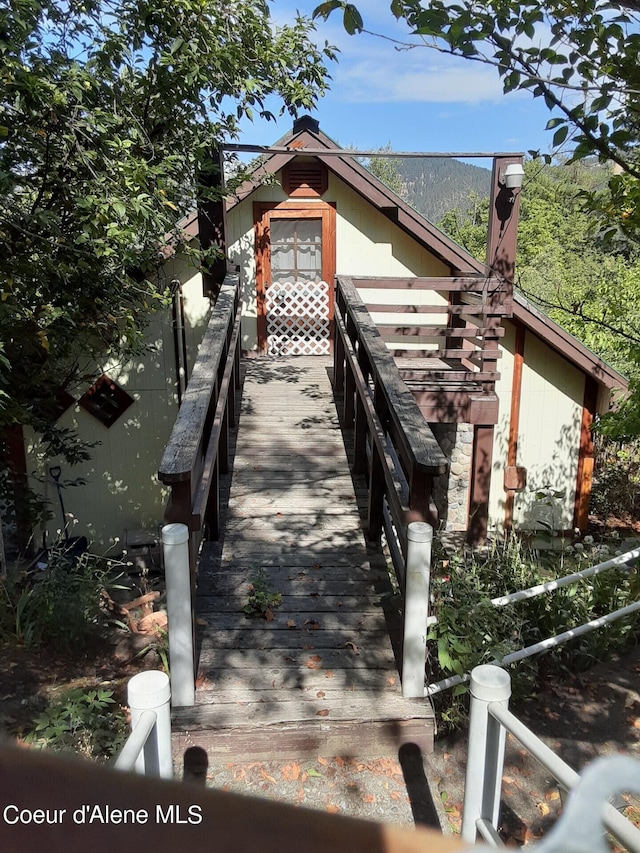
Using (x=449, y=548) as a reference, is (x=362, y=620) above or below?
above

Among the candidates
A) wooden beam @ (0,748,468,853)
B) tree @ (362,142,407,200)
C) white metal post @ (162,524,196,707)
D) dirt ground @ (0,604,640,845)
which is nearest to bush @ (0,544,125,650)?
dirt ground @ (0,604,640,845)

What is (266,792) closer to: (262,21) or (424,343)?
(262,21)

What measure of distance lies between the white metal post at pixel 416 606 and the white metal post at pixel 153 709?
1.33 m

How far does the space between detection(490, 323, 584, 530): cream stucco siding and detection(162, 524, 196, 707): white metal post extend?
709 centimetres

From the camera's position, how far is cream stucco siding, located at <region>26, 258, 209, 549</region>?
870 cm

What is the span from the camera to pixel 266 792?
294 centimetres

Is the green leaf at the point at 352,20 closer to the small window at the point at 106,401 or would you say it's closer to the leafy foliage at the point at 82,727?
the leafy foliage at the point at 82,727

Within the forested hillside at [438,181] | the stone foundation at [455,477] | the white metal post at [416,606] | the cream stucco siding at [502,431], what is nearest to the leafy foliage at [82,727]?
the white metal post at [416,606]

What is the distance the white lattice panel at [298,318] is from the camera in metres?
9.73

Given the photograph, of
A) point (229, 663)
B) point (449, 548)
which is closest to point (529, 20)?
point (229, 663)

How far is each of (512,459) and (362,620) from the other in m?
6.20

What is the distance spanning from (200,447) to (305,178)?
698 cm

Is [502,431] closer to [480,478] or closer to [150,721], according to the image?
[480,478]

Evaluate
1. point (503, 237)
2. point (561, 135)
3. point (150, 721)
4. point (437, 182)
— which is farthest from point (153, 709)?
point (437, 182)
